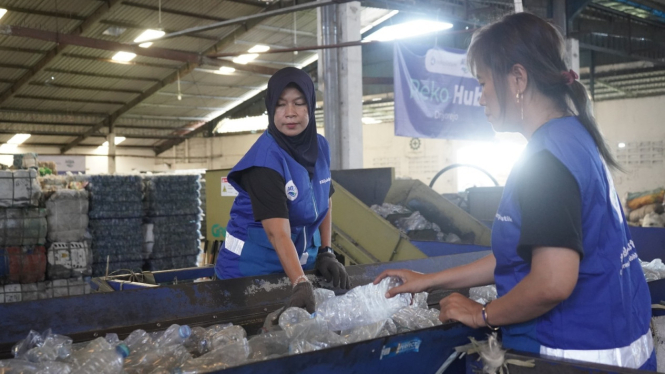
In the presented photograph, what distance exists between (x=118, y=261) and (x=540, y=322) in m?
6.54

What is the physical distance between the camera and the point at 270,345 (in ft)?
5.40

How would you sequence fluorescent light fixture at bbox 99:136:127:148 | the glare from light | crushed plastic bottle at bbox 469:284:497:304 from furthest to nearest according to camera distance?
fluorescent light fixture at bbox 99:136:127:148, the glare from light, crushed plastic bottle at bbox 469:284:497:304

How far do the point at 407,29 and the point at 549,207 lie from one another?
12.4 metres

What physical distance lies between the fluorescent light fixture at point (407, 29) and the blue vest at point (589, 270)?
30.7 feet

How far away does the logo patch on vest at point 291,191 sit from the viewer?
2221 millimetres

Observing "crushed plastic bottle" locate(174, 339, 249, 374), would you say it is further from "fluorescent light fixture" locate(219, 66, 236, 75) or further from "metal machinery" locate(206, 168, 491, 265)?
"fluorescent light fixture" locate(219, 66, 236, 75)

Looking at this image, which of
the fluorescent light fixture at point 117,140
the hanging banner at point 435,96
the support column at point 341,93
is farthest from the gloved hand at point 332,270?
the fluorescent light fixture at point 117,140

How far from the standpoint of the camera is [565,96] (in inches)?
52.2

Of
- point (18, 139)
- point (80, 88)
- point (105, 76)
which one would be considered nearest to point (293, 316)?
point (105, 76)

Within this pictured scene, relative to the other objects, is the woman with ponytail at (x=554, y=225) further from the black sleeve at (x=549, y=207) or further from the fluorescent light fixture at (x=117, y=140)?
the fluorescent light fixture at (x=117, y=140)

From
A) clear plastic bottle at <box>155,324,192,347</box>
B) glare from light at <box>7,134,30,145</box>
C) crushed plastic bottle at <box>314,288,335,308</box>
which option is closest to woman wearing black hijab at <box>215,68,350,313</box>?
crushed plastic bottle at <box>314,288,335,308</box>

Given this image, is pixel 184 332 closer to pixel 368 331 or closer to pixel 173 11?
pixel 368 331

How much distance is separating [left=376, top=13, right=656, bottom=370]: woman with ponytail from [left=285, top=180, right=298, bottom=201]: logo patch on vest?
0.98 meters

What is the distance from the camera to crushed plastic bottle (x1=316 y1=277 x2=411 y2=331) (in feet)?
6.26
